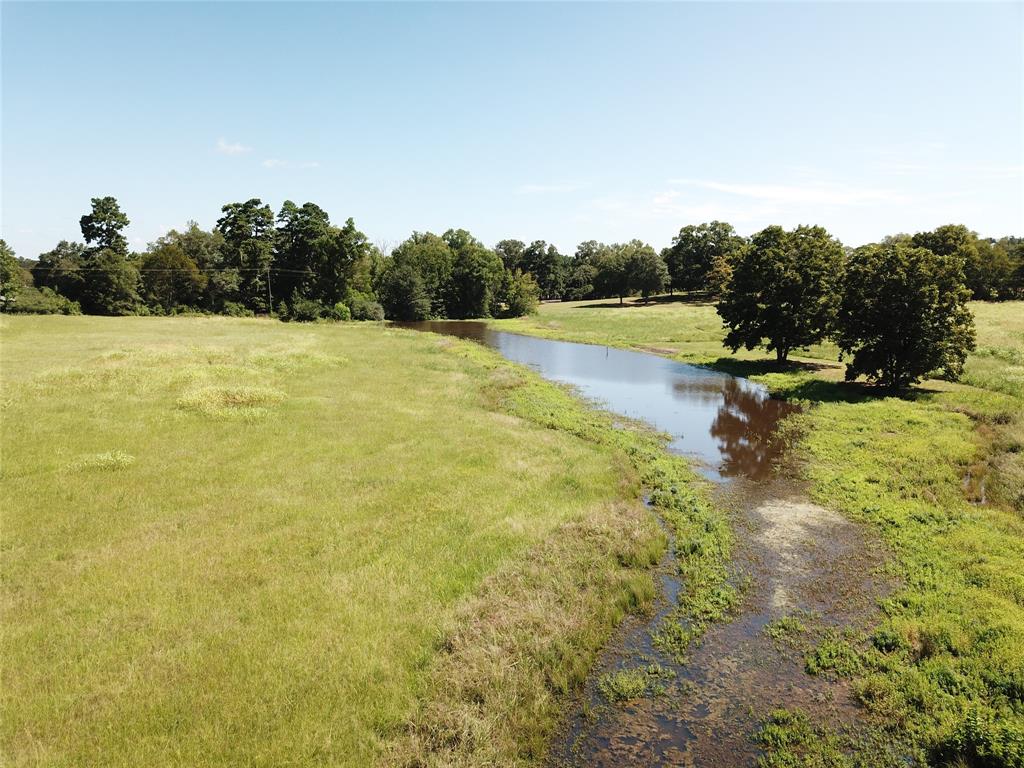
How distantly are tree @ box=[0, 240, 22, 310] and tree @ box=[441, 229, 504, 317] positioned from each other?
73350 millimetres

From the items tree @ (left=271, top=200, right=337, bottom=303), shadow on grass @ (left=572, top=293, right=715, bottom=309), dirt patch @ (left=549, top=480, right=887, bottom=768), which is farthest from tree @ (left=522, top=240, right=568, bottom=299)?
dirt patch @ (left=549, top=480, right=887, bottom=768)

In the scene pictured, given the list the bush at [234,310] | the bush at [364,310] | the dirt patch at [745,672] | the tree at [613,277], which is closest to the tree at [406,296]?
the bush at [364,310]

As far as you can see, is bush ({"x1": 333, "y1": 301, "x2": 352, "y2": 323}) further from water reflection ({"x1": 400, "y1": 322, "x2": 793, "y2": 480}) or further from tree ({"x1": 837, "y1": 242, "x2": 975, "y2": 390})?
tree ({"x1": 837, "y1": 242, "x2": 975, "y2": 390})

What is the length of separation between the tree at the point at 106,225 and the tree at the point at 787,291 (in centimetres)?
10826

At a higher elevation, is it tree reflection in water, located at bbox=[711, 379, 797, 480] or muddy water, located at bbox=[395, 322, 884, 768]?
tree reflection in water, located at bbox=[711, 379, 797, 480]

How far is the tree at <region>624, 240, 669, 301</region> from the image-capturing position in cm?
12431

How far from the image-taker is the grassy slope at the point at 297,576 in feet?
29.6

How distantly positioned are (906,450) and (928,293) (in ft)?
46.9

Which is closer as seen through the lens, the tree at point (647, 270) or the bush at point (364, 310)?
the bush at point (364, 310)

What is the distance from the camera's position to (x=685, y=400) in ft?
125

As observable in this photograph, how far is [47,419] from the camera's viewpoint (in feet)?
79.7

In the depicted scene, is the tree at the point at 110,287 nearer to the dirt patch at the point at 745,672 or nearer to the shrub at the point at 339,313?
the shrub at the point at 339,313

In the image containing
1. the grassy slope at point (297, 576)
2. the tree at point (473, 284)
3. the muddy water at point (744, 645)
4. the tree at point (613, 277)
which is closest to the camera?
the grassy slope at point (297, 576)

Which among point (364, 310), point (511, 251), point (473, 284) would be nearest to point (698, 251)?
point (473, 284)
